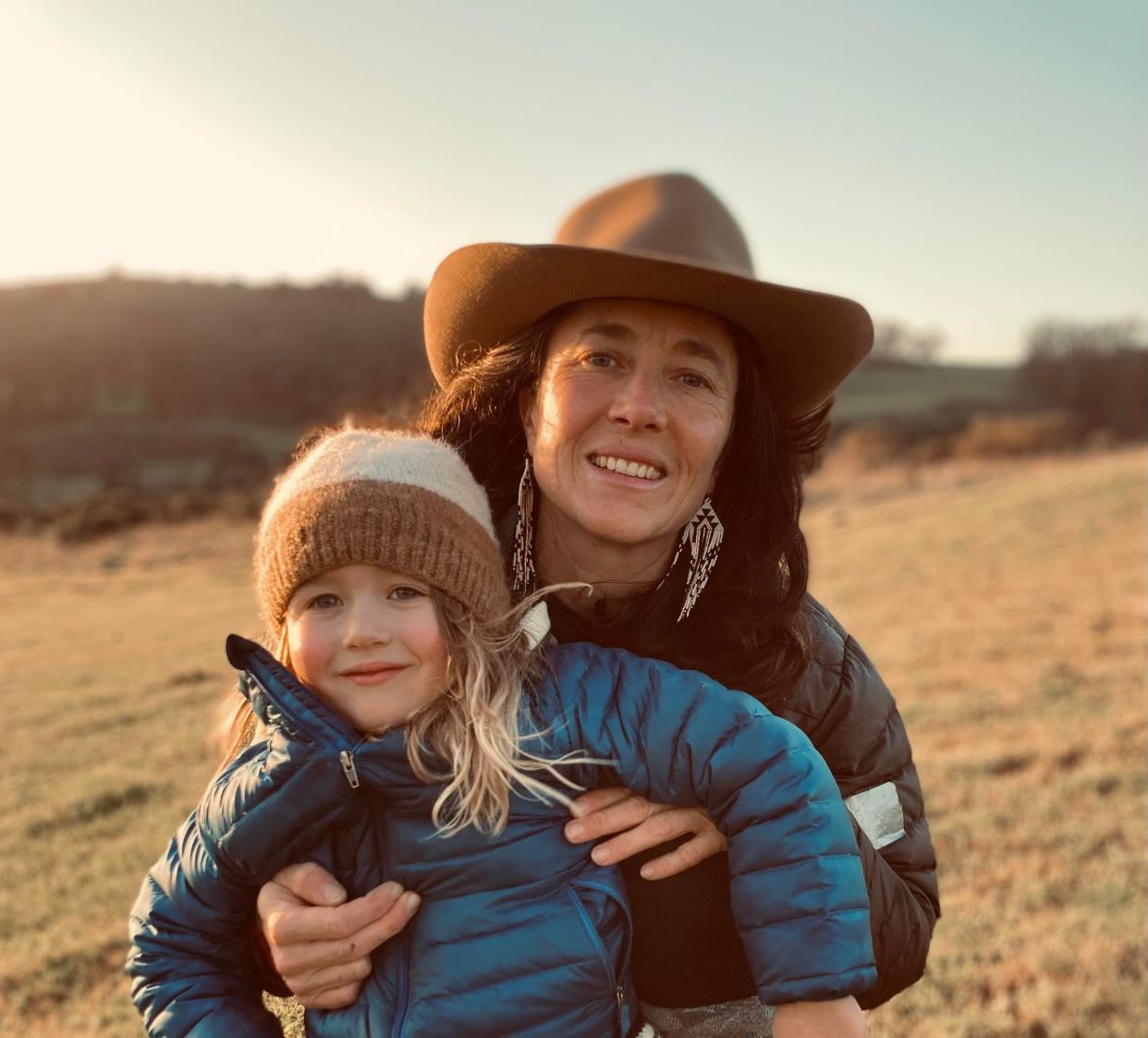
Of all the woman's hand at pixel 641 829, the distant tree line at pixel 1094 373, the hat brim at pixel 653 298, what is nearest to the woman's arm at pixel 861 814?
the woman's hand at pixel 641 829

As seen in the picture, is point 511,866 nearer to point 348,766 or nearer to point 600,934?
point 600,934

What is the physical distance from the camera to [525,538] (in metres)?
2.43

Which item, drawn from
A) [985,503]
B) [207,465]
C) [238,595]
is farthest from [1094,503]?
[207,465]

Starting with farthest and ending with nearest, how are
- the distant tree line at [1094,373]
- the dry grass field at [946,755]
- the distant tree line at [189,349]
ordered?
the distant tree line at [189,349] < the distant tree line at [1094,373] < the dry grass field at [946,755]

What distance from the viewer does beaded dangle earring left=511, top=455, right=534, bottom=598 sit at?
2.40 metres

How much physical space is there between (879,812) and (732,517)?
0.76 m

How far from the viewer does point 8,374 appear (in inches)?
2421

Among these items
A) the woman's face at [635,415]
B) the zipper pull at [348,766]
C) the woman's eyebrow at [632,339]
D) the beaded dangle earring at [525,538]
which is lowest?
the zipper pull at [348,766]

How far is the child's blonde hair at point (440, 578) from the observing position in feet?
6.12

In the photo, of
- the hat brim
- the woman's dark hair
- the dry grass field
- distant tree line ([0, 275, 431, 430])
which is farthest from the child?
distant tree line ([0, 275, 431, 430])

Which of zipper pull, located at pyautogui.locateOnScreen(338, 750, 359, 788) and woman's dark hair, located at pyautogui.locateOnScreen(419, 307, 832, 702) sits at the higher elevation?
woman's dark hair, located at pyautogui.locateOnScreen(419, 307, 832, 702)

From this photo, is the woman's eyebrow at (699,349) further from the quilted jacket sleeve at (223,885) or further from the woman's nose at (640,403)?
the quilted jacket sleeve at (223,885)

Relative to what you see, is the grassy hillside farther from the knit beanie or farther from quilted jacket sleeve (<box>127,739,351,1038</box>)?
quilted jacket sleeve (<box>127,739,351,1038</box>)

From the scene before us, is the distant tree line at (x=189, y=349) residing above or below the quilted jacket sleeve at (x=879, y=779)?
above
